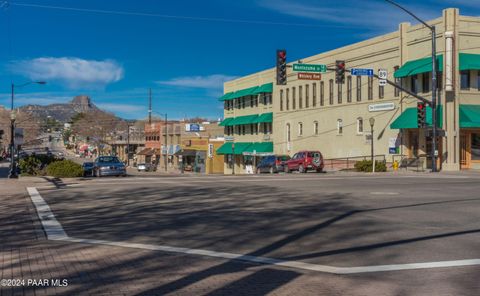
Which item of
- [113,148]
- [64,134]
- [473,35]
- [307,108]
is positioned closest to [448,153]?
[473,35]

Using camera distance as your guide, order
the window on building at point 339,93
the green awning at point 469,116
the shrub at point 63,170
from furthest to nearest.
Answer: the window on building at point 339,93, the green awning at point 469,116, the shrub at point 63,170

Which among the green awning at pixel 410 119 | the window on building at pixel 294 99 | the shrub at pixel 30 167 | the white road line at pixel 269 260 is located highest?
the window on building at pixel 294 99

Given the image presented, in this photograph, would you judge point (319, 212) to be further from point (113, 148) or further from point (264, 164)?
point (113, 148)

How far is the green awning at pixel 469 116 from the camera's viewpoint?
36.2 meters

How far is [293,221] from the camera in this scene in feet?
42.6

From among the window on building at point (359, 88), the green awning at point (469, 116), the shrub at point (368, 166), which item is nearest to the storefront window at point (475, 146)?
the green awning at point (469, 116)

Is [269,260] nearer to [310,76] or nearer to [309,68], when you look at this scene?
[309,68]

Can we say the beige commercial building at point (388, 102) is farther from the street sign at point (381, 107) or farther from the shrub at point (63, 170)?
the shrub at point (63, 170)

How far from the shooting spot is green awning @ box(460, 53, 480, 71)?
118 ft

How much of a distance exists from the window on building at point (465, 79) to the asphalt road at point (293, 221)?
1801cm

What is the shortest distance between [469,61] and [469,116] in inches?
141

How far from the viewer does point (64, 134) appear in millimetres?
146000

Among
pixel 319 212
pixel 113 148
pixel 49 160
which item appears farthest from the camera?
pixel 113 148

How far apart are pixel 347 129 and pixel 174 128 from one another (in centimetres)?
4421
